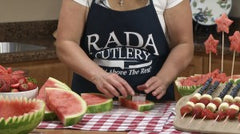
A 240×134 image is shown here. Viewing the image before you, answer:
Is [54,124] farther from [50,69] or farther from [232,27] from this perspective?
[232,27]

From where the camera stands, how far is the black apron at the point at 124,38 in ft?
6.87

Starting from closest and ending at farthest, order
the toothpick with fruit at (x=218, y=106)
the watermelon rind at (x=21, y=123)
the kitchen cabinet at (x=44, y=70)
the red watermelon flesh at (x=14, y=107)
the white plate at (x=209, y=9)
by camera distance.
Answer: the watermelon rind at (x=21, y=123) → the red watermelon flesh at (x=14, y=107) → the toothpick with fruit at (x=218, y=106) → the kitchen cabinet at (x=44, y=70) → the white plate at (x=209, y=9)

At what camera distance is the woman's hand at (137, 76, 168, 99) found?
77.0 inches

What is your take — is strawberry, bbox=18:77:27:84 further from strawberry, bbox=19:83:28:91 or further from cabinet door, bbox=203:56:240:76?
cabinet door, bbox=203:56:240:76

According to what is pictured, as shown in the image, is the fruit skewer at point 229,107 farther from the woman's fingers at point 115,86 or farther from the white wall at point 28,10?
the white wall at point 28,10

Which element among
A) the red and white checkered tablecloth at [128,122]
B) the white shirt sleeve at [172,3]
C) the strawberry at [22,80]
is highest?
the white shirt sleeve at [172,3]

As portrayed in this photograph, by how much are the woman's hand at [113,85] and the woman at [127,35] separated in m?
0.14

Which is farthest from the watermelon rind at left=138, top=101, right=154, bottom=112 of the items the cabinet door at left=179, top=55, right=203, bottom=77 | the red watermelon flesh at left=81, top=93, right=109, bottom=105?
the cabinet door at left=179, top=55, right=203, bottom=77

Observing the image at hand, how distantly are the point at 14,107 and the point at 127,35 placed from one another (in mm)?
676

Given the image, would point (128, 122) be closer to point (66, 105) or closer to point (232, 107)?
point (66, 105)

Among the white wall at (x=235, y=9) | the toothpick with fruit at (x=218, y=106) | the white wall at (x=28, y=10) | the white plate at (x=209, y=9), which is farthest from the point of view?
the white wall at (x=235, y=9)

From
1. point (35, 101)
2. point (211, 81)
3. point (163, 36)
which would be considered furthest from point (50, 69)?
point (35, 101)

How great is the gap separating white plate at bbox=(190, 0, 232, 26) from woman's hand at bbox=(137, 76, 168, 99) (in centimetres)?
203

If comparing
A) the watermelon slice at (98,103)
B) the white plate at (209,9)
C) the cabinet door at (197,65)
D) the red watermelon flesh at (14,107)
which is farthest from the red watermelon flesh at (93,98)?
the white plate at (209,9)
